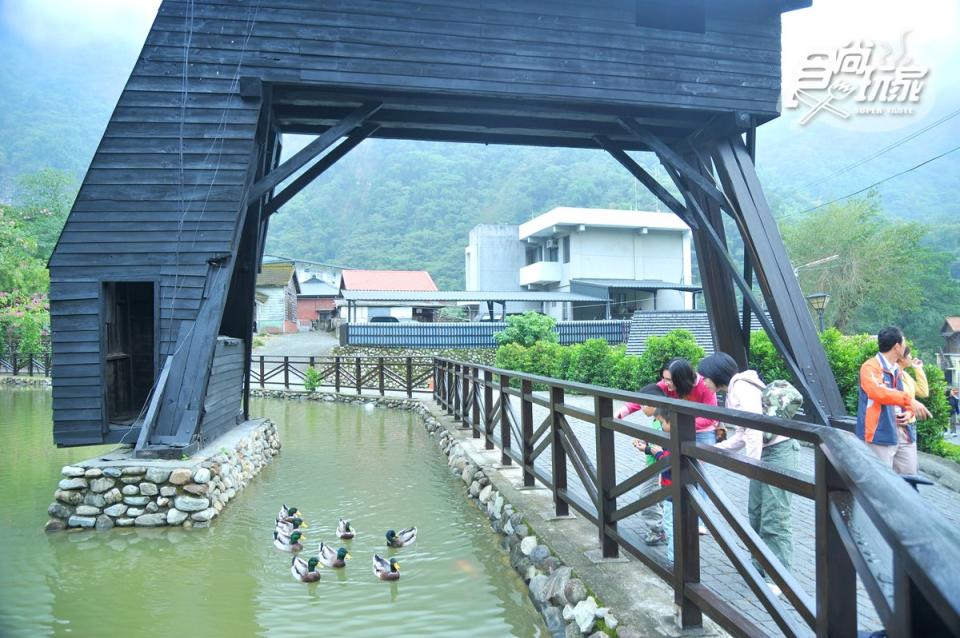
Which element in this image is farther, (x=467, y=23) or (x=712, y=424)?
(x=467, y=23)

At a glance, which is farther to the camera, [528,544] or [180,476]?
[180,476]

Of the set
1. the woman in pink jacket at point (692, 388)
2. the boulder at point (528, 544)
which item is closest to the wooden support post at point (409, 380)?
the boulder at point (528, 544)

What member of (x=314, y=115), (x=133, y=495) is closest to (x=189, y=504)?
(x=133, y=495)

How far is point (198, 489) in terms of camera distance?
18.9 feet

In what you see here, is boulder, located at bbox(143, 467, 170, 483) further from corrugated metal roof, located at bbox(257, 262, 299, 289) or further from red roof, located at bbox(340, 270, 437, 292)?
corrugated metal roof, located at bbox(257, 262, 299, 289)

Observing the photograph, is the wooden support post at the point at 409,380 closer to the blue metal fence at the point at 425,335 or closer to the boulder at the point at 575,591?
the blue metal fence at the point at 425,335

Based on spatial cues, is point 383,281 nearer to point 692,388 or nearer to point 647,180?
point 647,180

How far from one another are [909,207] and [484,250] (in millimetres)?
42211

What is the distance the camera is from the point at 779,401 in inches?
127

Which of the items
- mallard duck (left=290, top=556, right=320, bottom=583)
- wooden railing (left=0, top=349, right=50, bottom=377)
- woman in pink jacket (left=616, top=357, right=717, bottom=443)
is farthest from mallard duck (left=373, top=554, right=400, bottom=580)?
wooden railing (left=0, top=349, right=50, bottom=377)

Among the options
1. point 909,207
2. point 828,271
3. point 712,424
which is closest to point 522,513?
point 712,424

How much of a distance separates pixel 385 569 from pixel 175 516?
7.82 ft

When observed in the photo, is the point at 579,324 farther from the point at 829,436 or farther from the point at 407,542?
the point at 829,436

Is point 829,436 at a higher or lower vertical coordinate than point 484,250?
lower
